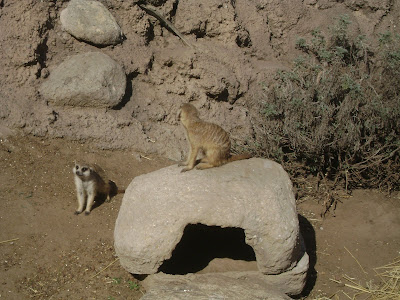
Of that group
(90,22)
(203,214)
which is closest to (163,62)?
(90,22)

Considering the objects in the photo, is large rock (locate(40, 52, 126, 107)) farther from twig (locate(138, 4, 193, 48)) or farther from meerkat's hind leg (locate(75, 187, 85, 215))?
meerkat's hind leg (locate(75, 187, 85, 215))

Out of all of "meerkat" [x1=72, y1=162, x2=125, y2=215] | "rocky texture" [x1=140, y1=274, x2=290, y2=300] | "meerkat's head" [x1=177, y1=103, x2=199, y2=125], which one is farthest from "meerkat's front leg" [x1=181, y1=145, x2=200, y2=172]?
"meerkat" [x1=72, y1=162, x2=125, y2=215]

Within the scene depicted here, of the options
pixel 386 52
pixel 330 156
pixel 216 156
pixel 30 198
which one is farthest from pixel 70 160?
pixel 386 52

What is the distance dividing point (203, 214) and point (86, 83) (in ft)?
10.8

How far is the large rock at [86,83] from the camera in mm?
6898

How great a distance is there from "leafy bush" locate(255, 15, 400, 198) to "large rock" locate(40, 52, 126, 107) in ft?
7.13

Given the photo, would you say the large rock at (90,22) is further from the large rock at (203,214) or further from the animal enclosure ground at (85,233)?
the large rock at (203,214)

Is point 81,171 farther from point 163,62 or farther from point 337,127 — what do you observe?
point 337,127

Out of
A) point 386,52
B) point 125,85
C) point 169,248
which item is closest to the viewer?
point 169,248

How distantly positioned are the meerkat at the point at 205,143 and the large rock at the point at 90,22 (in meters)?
2.62

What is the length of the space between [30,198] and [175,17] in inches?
151

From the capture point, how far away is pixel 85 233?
5598mm

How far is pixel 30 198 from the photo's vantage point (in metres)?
5.86

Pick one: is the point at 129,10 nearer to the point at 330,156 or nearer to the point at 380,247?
the point at 330,156
